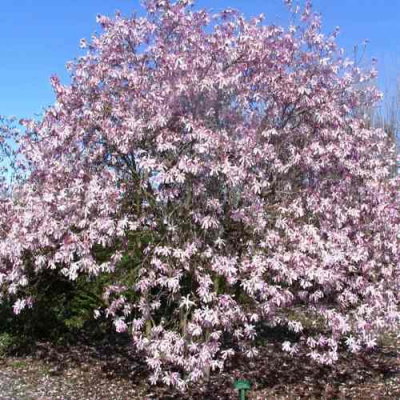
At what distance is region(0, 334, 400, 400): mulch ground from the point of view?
24.7ft

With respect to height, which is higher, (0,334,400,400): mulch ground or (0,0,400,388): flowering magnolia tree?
(0,0,400,388): flowering magnolia tree

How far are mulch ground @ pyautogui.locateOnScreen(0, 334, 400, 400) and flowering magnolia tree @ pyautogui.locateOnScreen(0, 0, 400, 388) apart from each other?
1.04 m

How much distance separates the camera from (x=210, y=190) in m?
6.29

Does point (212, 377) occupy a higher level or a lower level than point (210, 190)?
lower

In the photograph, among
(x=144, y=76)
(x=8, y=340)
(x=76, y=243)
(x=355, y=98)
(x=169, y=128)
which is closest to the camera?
(x=76, y=243)

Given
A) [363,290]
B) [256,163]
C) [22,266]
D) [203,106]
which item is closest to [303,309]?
[363,290]

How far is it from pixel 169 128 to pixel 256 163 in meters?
1.04

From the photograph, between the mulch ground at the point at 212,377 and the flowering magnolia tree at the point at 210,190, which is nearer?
the flowering magnolia tree at the point at 210,190

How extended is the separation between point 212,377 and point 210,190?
3.19 m

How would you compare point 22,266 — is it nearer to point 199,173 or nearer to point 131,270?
point 131,270

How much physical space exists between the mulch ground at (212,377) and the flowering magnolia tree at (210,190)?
104 centimetres

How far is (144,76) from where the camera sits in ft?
21.7

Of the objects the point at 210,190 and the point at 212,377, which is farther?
the point at 212,377

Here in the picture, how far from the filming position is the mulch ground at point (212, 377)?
24.7 ft
